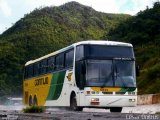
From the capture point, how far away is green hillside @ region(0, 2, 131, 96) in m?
84.4

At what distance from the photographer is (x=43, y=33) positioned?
342 ft

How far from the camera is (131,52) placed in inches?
849

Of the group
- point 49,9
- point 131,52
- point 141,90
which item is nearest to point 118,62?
point 131,52

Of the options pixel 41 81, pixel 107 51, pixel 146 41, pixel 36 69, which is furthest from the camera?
pixel 146 41

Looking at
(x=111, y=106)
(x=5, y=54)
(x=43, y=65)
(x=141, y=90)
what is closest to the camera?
(x=111, y=106)

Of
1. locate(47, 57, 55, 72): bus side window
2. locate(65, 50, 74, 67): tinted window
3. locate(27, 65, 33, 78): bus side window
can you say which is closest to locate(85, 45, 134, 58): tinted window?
locate(65, 50, 74, 67): tinted window

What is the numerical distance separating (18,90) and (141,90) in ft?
145

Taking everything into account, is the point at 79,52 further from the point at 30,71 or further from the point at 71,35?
the point at 71,35

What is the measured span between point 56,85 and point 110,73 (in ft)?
16.7

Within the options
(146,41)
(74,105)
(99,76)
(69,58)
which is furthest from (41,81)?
(146,41)

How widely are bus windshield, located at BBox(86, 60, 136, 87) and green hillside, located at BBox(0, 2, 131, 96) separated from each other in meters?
59.3

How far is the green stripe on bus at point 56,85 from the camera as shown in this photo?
2381cm

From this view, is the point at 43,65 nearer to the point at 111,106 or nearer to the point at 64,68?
the point at 64,68

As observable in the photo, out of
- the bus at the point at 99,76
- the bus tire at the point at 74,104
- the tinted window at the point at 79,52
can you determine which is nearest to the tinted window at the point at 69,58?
the bus at the point at 99,76
